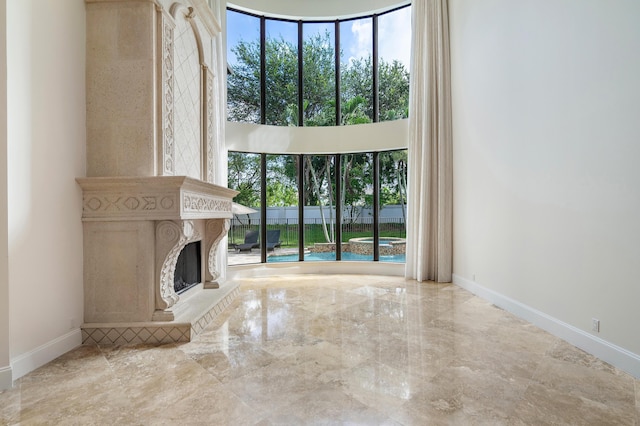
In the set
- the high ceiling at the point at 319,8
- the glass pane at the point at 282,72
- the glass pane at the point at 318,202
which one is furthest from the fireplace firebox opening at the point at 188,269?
the high ceiling at the point at 319,8

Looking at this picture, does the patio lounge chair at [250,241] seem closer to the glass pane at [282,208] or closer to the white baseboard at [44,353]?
the glass pane at [282,208]

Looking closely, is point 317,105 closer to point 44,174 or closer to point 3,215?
point 44,174

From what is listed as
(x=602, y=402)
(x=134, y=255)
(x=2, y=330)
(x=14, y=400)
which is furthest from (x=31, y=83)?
(x=602, y=402)

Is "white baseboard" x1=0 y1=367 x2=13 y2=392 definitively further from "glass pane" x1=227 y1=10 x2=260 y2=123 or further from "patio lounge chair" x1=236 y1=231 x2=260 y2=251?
"glass pane" x1=227 y1=10 x2=260 y2=123

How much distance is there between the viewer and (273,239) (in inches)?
271

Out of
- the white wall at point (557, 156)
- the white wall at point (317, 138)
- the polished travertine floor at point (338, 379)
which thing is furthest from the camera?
the white wall at point (317, 138)

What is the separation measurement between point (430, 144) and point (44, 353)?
18.8ft

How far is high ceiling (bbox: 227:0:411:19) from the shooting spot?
21.6 feet

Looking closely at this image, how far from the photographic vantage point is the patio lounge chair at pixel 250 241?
671cm

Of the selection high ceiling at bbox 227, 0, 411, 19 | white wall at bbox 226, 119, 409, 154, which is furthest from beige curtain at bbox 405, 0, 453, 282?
high ceiling at bbox 227, 0, 411, 19

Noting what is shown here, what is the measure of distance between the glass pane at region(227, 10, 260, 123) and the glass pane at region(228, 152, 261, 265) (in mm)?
912

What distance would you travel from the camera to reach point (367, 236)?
7.00 meters

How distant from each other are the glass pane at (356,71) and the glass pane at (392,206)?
107 cm

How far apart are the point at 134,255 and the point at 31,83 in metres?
1.64
